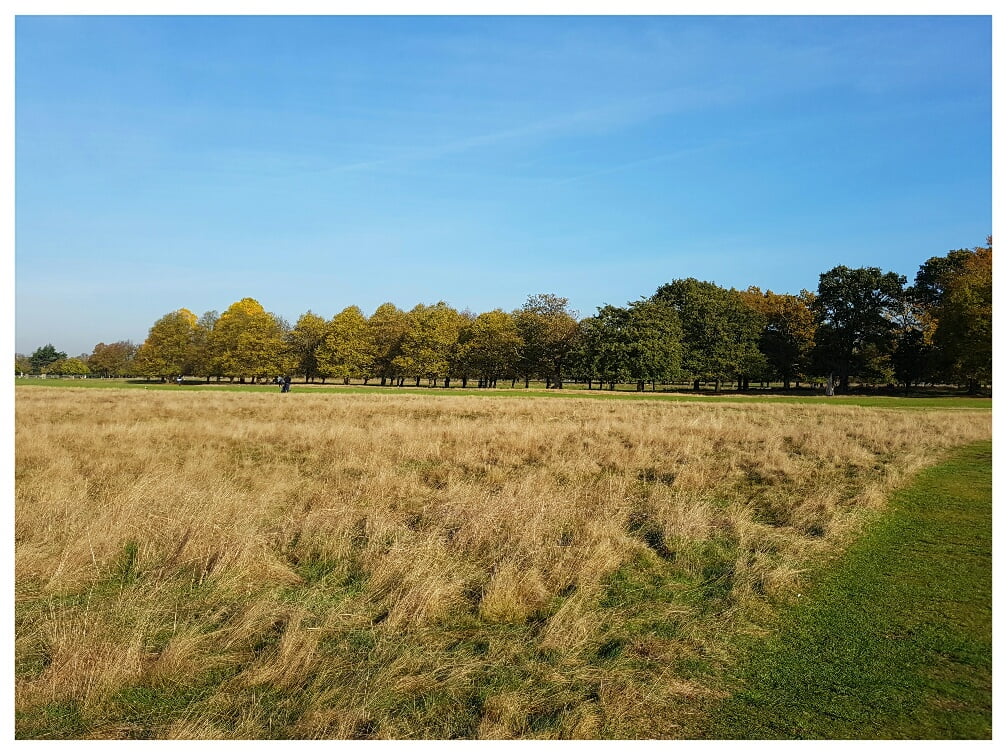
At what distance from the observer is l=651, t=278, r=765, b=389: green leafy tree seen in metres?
72.8

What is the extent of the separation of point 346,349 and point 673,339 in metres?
43.5

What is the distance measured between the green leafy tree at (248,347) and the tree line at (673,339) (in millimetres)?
196

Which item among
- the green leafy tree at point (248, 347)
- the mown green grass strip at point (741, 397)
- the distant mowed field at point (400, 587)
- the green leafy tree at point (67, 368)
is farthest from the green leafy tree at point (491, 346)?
the green leafy tree at point (67, 368)

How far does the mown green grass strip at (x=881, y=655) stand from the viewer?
4438 mm

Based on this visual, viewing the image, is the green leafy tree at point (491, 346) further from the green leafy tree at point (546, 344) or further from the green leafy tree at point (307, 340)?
the green leafy tree at point (307, 340)

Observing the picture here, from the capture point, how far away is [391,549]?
26.0 feet

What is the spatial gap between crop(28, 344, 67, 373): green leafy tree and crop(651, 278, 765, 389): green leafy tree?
514 ft

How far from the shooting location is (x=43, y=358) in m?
159

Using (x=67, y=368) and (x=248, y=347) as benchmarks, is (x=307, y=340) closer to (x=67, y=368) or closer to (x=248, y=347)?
(x=248, y=347)

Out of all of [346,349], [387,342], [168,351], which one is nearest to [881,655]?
[346,349]

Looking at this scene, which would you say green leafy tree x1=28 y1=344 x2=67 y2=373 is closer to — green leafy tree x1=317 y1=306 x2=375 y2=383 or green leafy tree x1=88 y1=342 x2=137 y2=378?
green leafy tree x1=88 y1=342 x2=137 y2=378

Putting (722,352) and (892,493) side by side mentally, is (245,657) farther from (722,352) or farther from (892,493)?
(722,352)

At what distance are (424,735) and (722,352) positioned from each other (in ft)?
242

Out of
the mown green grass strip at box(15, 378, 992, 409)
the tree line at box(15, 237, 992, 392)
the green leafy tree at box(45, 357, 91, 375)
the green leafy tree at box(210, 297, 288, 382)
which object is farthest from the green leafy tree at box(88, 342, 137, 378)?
the mown green grass strip at box(15, 378, 992, 409)
